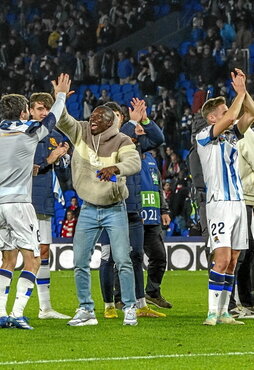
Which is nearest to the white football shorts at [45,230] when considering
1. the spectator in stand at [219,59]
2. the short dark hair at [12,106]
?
the short dark hair at [12,106]

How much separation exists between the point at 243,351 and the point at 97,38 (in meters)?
23.5

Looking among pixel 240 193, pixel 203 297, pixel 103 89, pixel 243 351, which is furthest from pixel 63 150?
pixel 103 89

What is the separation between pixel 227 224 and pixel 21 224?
1.93m

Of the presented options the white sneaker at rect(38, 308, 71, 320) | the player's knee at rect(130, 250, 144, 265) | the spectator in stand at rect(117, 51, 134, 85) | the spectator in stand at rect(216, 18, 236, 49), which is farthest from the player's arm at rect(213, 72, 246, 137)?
the spectator in stand at rect(117, 51, 134, 85)

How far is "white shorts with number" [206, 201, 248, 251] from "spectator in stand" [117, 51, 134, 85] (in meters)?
19.2

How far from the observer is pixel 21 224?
32.2 ft

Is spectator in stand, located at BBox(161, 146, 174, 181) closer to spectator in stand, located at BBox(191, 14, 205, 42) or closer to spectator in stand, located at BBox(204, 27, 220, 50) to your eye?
spectator in stand, located at BBox(204, 27, 220, 50)

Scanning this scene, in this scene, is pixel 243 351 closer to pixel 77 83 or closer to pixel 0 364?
pixel 0 364

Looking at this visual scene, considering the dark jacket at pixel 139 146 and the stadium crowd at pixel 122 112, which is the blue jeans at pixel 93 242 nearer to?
the stadium crowd at pixel 122 112

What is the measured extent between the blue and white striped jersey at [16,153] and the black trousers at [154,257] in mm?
3434

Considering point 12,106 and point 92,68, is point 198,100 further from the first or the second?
point 12,106

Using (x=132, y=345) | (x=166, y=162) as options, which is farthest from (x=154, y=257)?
(x=166, y=162)

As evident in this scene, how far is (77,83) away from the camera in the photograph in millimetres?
29562

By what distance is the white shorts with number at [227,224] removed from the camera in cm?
1007
